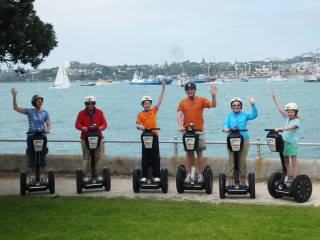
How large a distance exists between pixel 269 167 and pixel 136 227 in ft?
17.4

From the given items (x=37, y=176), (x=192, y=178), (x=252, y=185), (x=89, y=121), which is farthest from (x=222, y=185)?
(x=37, y=176)

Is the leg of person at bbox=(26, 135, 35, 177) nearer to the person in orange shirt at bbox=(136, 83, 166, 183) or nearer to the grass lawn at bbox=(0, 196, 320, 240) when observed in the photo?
the grass lawn at bbox=(0, 196, 320, 240)

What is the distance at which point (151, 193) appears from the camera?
476 inches

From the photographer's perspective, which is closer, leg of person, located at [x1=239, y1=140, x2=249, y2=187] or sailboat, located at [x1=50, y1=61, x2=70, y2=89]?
leg of person, located at [x1=239, y1=140, x2=249, y2=187]

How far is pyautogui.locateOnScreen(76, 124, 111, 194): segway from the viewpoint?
475 inches

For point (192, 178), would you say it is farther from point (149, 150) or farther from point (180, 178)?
point (149, 150)

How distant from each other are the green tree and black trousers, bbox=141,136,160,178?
2.70 metres

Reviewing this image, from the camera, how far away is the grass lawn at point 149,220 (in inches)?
332

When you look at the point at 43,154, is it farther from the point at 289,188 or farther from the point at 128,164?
the point at 289,188

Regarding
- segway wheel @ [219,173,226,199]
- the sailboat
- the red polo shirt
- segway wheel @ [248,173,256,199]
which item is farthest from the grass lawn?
the sailboat

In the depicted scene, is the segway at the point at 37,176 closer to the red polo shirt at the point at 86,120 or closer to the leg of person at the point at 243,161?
the red polo shirt at the point at 86,120

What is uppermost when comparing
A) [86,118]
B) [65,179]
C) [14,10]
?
[14,10]

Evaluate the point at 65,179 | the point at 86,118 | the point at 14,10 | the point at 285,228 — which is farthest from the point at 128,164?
the point at 285,228

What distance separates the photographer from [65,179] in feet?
46.0
